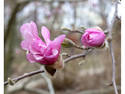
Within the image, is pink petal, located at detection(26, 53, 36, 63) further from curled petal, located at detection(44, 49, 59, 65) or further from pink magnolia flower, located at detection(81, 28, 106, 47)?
pink magnolia flower, located at detection(81, 28, 106, 47)

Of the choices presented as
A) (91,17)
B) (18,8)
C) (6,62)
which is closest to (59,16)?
(91,17)

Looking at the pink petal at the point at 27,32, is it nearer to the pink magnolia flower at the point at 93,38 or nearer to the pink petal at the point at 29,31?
the pink petal at the point at 29,31

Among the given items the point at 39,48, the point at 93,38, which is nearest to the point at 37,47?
the point at 39,48

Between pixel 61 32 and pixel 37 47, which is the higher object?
pixel 61 32

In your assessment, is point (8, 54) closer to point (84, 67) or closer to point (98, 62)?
point (98, 62)

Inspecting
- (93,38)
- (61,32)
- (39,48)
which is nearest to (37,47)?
(39,48)

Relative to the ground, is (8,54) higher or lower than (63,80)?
higher

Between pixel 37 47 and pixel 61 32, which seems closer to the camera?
pixel 37 47

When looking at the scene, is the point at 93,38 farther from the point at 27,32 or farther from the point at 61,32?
the point at 61,32

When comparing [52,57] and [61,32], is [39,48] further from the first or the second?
[61,32]
